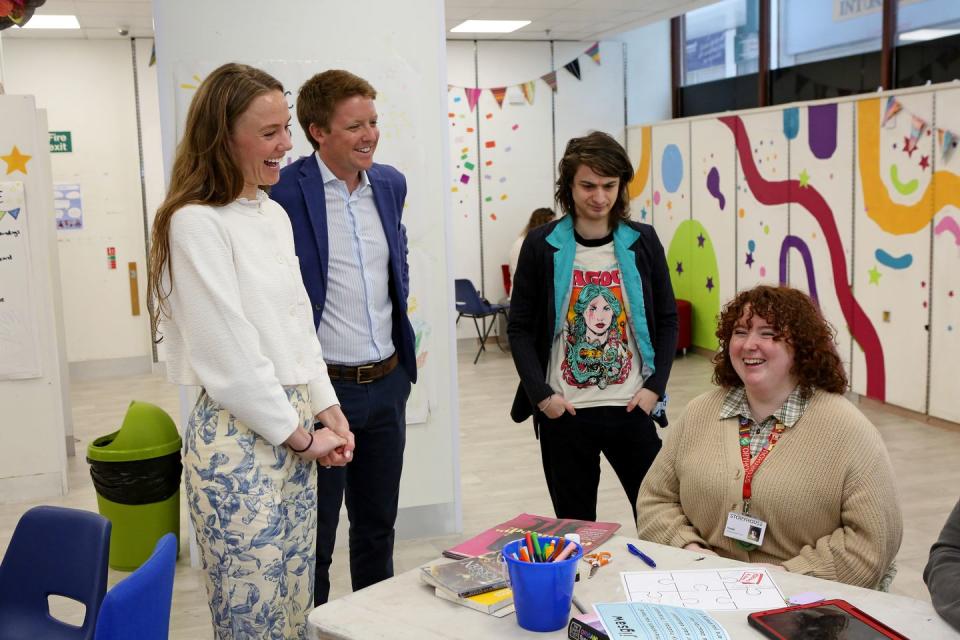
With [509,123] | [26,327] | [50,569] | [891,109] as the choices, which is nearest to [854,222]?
[891,109]

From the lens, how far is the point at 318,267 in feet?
8.93

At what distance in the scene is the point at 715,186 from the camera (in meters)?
8.32

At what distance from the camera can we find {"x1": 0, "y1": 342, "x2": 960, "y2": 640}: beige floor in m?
3.96

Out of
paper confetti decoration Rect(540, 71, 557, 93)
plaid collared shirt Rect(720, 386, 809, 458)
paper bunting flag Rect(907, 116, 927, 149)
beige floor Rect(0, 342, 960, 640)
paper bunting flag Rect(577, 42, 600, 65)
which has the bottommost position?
beige floor Rect(0, 342, 960, 640)

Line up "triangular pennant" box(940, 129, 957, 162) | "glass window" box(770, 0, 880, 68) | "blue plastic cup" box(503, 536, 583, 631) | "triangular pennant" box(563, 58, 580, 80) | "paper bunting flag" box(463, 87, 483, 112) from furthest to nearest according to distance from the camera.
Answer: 1. "triangular pennant" box(563, 58, 580, 80)
2. "paper bunting flag" box(463, 87, 483, 112)
3. "glass window" box(770, 0, 880, 68)
4. "triangular pennant" box(940, 129, 957, 162)
5. "blue plastic cup" box(503, 536, 583, 631)

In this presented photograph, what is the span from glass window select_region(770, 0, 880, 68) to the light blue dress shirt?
543 cm

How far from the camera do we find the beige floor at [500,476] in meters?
3.96

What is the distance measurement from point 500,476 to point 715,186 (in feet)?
13.1

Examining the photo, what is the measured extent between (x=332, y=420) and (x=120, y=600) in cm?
73

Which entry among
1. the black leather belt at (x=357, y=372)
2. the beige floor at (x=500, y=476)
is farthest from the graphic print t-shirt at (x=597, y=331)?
the beige floor at (x=500, y=476)

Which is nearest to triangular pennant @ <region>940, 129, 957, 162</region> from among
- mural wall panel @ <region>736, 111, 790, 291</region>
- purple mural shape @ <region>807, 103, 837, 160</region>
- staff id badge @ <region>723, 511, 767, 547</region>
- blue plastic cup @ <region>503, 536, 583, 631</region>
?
purple mural shape @ <region>807, 103, 837, 160</region>

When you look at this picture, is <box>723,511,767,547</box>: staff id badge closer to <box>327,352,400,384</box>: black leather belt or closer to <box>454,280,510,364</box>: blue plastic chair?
<box>327,352,400,384</box>: black leather belt

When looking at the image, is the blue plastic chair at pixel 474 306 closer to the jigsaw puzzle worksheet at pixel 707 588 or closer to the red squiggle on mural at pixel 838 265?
the red squiggle on mural at pixel 838 265

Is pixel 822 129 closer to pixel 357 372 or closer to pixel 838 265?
pixel 838 265
